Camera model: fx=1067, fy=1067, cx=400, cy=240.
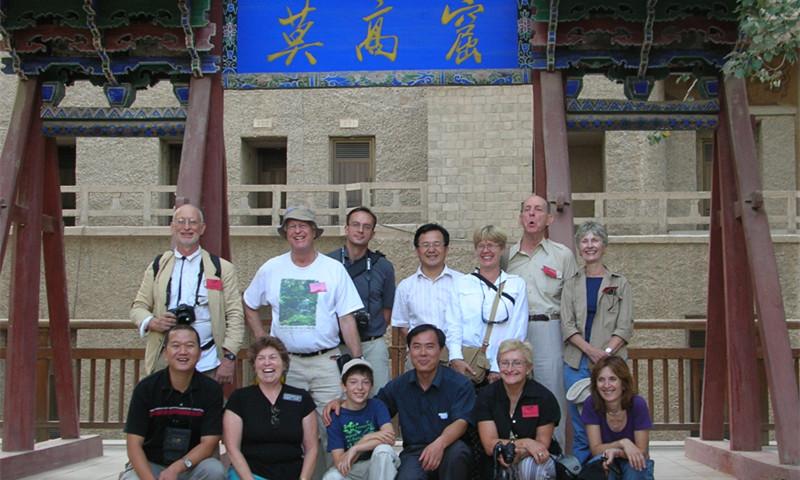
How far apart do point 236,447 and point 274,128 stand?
13.6 meters

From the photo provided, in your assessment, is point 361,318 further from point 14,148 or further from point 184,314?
point 14,148

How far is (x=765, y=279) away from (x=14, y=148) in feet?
17.2

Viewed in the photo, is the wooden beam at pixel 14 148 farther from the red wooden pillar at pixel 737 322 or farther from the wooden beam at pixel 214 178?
the red wooden pillar at pixel 737 322

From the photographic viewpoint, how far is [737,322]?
25.0ft

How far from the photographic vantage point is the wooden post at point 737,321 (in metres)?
7.56

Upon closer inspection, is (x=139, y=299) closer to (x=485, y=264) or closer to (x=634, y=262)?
(x=485, y=264)

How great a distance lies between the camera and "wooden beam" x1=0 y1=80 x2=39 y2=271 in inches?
286

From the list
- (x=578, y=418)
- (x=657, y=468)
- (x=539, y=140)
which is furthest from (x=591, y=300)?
(x=657, y=468)

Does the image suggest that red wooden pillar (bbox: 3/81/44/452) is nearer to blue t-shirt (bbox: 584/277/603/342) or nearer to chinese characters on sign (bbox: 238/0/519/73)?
chinese characters on sign (bbox: 238/0/519/73)

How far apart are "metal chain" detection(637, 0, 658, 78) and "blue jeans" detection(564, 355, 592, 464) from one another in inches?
92.2

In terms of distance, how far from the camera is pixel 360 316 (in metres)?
6.67

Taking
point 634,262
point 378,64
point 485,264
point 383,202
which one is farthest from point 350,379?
point 383,202

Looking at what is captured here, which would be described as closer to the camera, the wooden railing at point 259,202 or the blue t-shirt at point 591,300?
the blue t-shirt at point 591,300

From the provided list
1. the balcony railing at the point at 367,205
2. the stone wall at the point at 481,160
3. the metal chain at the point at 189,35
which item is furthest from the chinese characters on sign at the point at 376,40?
the stone wall at the point at 481,160
